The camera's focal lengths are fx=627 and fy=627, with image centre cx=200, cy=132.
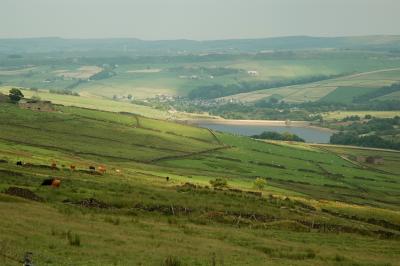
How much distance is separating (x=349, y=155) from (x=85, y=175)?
122822mm

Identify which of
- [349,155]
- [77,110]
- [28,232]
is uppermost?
[28,232]

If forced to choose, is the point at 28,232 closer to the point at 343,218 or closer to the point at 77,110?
the point at 343,218

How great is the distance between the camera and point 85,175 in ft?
237

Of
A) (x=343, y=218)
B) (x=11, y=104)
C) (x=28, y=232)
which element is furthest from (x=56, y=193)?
(x=11, y=104)

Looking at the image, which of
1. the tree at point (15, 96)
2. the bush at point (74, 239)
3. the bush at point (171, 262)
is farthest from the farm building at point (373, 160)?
the bush at point (171, 262)

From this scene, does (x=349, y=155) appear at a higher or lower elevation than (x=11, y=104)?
lower

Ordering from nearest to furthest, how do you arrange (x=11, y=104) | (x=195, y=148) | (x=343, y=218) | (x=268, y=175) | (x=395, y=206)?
(x=343, y=218), (x=395, y=206), (x=268, y=175), (x=195, y=148), (x=11, y=104)

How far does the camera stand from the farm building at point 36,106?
547ft

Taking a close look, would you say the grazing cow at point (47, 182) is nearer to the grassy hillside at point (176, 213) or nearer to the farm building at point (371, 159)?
the grassy hillside at point (176, 213)

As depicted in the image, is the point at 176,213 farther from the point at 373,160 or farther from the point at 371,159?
the point at 373,160

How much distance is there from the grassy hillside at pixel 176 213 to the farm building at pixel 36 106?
2894cm

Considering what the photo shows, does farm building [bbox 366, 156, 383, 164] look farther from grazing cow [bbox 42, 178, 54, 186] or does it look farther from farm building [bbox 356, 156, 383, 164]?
grazing cow [bbox 42, 178, 54, 186]

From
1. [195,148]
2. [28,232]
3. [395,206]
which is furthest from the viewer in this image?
[195,148]

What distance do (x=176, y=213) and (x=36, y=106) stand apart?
411 feet
